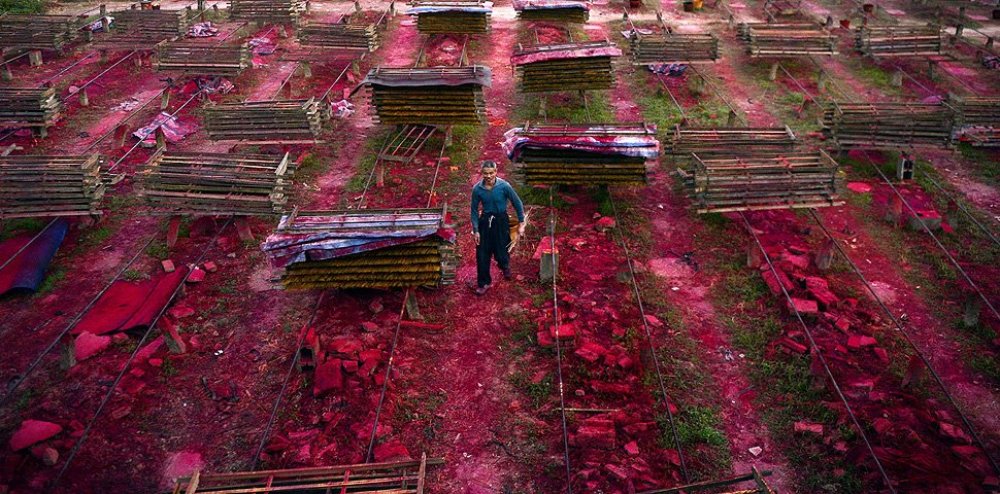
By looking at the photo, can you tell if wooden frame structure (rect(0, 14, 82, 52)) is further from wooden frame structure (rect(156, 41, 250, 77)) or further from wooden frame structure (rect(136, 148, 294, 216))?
wooden frame structure (rect(136, 148, 294, 216))

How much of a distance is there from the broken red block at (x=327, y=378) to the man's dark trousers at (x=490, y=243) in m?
2.45

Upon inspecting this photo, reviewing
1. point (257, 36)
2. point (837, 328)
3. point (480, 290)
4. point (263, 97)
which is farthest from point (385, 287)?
point (257, 36)

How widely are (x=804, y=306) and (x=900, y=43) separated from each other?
41.4ft

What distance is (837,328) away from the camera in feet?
30.6

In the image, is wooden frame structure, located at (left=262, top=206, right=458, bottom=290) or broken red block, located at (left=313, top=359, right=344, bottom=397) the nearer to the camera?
broken red block, located at (left=313, top=359, right=344, bottom=397)

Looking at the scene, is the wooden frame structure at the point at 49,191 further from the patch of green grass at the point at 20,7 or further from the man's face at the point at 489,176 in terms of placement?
the patch of green grass at the point at 20,7

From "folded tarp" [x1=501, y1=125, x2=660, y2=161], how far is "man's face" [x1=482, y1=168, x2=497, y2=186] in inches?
111

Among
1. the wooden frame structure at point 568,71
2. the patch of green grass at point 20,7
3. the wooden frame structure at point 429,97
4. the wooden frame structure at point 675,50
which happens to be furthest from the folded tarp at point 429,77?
the patch of green grass at point 20,7

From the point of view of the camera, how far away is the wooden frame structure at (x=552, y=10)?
2092 centimetres

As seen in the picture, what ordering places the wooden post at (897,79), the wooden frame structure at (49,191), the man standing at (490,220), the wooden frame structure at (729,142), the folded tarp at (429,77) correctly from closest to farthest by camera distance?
the man standing at (490,220), the wooden frame structure at (49,191), the wooden frame structure at (729,142), the folded tarp at (429,77), the wooden post at (897,79)

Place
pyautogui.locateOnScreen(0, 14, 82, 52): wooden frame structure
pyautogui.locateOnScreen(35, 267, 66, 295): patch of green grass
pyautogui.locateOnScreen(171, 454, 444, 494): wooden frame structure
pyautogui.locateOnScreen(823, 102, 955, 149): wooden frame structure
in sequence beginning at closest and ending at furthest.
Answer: pyautogui.locateOnScreen(171, 454, 444, 494): wooden frame structure, pyautogui.locateOnScreen(35, 267, 66, 295): patch of green grass, pyautogui.locateOnScreen(823, 102, 955, 149): wooden frame structure, pyautogui.locateOnScreen(0, 14, 82, 52): wooden frame structure

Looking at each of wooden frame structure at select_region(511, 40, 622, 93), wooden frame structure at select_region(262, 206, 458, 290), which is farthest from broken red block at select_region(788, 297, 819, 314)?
wooden frame structure at select_region(511, 40, 622, 93)

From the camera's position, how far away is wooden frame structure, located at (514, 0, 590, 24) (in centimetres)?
2092

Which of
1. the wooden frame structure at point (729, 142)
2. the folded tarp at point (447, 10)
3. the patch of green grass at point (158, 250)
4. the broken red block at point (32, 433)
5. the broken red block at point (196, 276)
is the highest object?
the folded tarp at point (447, 10)
